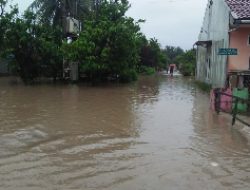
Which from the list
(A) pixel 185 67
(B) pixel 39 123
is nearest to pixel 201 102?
(B) pixel 39 123

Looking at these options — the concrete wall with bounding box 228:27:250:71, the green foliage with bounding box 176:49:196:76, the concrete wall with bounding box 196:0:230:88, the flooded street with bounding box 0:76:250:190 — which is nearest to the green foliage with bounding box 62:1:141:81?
the concrete wall with bounding box 196:0:230:88

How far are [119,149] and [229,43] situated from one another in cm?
1376

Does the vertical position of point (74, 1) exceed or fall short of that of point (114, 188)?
it exceeds it

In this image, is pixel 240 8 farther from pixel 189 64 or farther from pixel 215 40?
pixel 189 64

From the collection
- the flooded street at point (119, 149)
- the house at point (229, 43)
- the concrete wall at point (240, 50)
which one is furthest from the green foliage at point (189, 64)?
the flooded street at point (119, 149)

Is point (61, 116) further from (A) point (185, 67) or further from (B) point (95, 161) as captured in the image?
(A) point (185, 67)

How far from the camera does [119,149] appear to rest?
9203mm

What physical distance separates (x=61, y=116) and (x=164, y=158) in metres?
6.01

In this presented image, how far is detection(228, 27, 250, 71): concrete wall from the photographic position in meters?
21.0

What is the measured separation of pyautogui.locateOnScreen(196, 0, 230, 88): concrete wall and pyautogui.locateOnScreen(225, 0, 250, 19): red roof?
1.57ft

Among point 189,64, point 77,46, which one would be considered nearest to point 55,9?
point 77,46

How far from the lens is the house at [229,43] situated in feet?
62.6

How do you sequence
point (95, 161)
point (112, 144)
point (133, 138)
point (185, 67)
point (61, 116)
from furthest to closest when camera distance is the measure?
point (185, 67) → point (61, 116) → point (133, 138) → point (112, 144) → point (95, 161)

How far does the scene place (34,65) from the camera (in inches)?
1114
